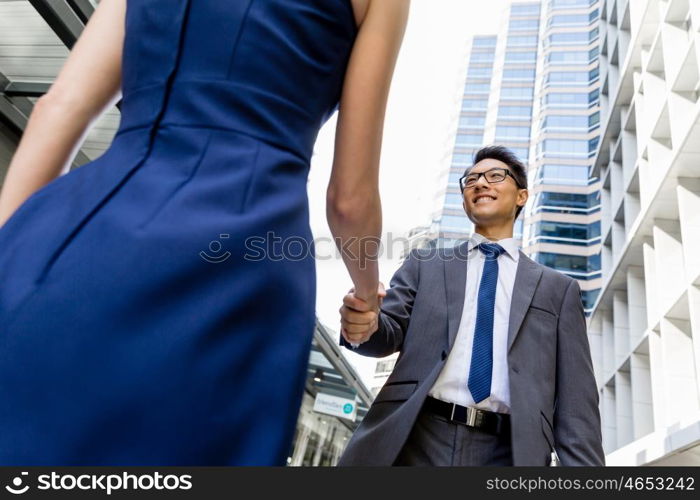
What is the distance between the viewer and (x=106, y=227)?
726 millimetres

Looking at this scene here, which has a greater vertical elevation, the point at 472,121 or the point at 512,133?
the point at 472,121

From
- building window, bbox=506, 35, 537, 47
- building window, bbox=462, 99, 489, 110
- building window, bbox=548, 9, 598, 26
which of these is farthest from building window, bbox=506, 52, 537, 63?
building window, bbox=462, 99, 489, 110

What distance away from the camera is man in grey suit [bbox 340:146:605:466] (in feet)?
6.08

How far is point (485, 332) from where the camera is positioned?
211cm

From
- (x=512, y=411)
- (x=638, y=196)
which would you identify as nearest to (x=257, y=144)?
(x=512, y=411)

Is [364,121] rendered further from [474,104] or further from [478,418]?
[474,104]

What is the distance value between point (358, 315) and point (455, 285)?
91cm

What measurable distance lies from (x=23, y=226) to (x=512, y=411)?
1618 mm

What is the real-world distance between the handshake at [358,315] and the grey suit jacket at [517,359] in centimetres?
25

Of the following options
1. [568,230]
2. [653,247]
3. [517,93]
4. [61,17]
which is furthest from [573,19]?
[61,17]

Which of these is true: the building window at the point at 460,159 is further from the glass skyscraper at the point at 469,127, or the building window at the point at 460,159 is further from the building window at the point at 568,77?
the building window at the point at 568,77

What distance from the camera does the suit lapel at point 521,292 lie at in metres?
2.09

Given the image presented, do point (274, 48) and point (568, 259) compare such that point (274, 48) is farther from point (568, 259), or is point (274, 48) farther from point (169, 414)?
point (568, 259)

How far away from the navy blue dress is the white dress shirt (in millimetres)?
1345
